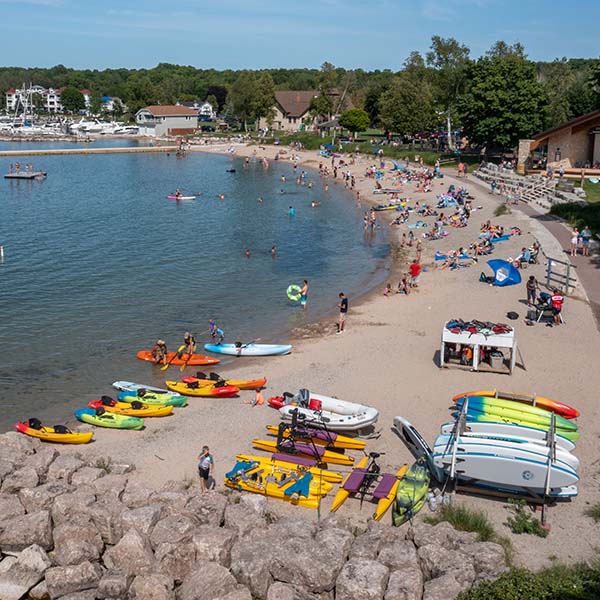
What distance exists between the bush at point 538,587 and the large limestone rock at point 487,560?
10.8 inches

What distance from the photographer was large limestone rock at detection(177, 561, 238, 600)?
12.8 metres

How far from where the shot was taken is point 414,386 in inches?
866

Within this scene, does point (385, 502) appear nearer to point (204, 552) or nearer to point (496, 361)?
point (204, 552)

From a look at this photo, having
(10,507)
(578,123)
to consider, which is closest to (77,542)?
(10,507)

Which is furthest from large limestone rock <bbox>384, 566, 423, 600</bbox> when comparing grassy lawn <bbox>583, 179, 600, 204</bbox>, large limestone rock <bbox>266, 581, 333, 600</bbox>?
grassy lawn <bbox>583, 179, 600, 204</bbox>

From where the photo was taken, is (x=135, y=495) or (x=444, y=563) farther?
(x=135, y=495)

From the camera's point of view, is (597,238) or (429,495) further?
(597,238)

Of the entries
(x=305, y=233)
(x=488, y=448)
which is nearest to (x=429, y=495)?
(x=488, y=448)

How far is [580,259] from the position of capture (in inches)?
1375

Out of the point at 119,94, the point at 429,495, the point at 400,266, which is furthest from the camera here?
the point at 119,94

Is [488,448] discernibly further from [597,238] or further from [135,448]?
[597,238]

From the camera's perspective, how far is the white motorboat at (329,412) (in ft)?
61.4

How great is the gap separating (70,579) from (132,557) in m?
1.14

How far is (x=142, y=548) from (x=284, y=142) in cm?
9839
